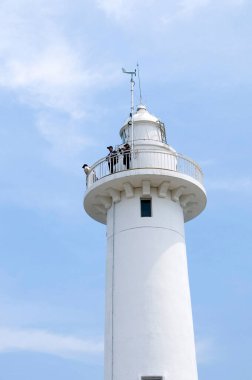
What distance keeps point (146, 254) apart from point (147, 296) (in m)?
1.47

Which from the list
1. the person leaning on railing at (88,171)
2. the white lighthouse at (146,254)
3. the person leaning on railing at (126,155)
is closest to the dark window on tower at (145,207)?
the white lighthouse at (146,254)

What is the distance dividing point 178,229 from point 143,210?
1.47 meters

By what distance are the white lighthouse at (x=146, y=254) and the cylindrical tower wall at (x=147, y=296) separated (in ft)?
0.10

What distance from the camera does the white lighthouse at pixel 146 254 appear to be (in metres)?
17.7

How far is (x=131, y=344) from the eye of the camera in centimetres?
1775

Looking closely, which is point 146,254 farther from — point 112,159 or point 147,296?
point 112,159

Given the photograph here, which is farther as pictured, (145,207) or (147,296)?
(145,207)

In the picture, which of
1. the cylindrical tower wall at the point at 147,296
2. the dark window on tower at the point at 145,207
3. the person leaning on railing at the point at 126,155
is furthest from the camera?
the person leaning on railing at the point at 126,155

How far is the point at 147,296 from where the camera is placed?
1838 cm

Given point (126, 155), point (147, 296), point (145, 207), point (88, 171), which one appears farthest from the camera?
point (88, 171)

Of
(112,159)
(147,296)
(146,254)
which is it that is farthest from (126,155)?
(147,296)

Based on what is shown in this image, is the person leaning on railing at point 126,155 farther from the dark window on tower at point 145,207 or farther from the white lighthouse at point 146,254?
the dark window on tower at point 145,207

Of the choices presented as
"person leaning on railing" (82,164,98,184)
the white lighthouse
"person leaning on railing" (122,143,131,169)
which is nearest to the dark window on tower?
the white lighthouse

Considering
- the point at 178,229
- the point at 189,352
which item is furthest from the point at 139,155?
the point at 189,352
